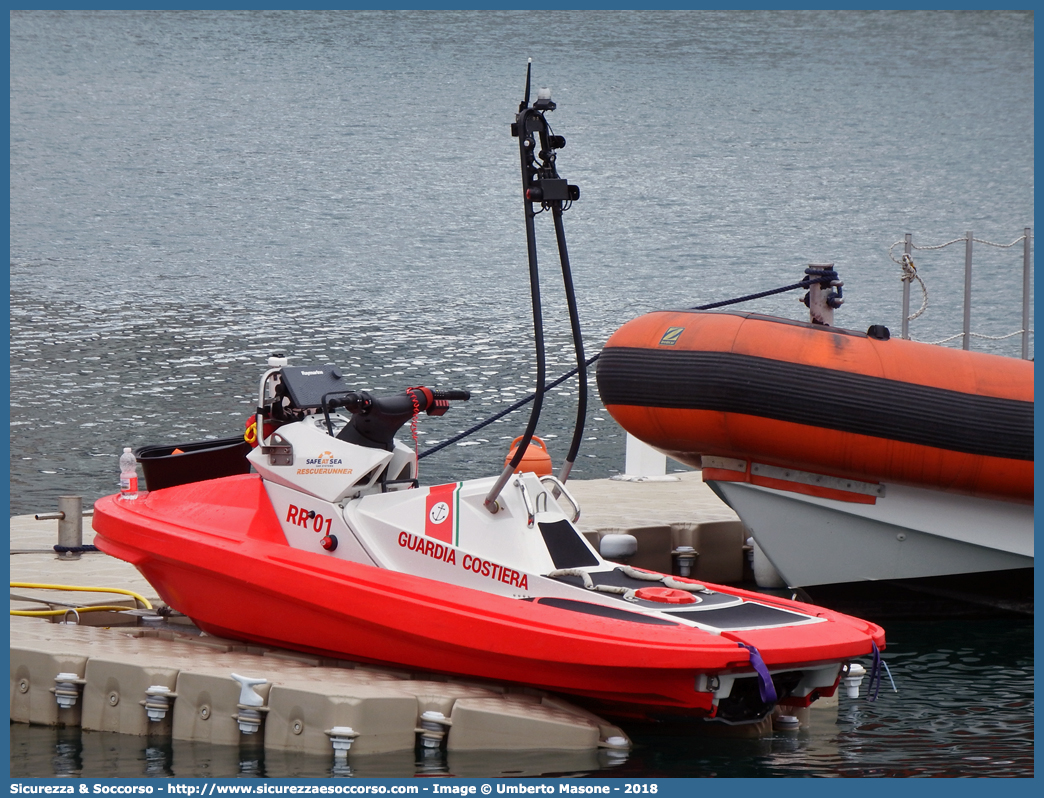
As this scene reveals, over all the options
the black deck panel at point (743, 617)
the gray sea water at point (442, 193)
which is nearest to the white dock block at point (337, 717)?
the black deck panel at point (743, 617)

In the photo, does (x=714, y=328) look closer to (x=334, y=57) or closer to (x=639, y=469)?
(x=639, y=469)

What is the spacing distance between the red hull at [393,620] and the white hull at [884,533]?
151 cm

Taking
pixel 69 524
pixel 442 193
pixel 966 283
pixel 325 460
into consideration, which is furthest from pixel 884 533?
pixel 442 193

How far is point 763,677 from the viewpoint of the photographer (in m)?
4.47

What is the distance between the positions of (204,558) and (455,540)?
96 cm

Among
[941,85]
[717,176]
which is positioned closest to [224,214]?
[717,176]

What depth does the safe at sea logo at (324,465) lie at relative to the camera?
522 centimetres

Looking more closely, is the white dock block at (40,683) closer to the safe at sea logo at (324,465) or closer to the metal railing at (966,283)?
the safe at sea logo at (324,465)

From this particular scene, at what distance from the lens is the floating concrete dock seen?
4.68 m

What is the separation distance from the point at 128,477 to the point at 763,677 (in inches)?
114

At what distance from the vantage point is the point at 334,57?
34406mm

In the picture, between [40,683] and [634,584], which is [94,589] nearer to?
[40,683]

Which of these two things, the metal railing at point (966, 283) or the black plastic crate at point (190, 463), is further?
the metal railing at point (966, 283)

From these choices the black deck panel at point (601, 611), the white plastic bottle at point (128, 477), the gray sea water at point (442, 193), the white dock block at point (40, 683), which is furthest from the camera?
the gray sea water at point (442, 193)
